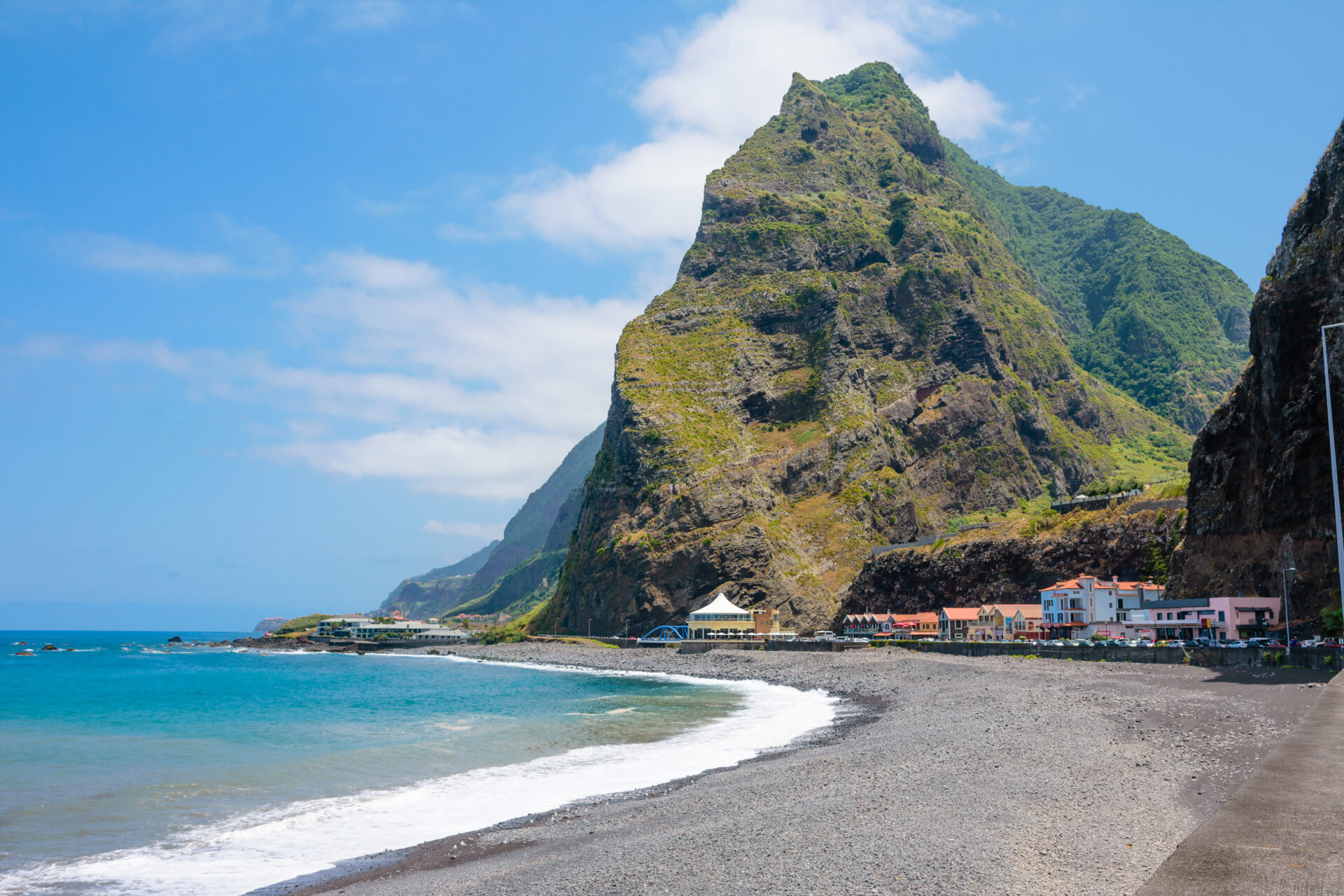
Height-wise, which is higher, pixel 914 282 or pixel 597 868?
pixel 914 282

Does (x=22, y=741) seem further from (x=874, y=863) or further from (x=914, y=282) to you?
(x=914, y=282)

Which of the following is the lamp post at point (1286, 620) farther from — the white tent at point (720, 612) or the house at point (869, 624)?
the white tent at point (720, 612)

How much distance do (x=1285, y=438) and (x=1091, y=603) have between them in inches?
984

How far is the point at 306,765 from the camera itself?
97.2 feet

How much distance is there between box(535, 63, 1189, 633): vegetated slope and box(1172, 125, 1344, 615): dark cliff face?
179 ft

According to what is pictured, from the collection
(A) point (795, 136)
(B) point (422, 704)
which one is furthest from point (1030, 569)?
(A) point (795, 136)

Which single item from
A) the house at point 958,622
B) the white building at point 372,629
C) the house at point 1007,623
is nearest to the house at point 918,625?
the house at point 958,622

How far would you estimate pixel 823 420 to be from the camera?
123562 millimetres

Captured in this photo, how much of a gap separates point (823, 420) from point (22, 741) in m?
101

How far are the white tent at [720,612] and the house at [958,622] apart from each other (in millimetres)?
24769

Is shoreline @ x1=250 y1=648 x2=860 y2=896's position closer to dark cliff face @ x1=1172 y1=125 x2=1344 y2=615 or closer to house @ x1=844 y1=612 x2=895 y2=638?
dark cliff face @ x1=1172 y1=125 x2=1344 y2=615

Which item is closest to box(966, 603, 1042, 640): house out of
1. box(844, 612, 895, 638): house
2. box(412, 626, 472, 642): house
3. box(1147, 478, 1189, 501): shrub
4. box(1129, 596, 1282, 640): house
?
box(844, 612, 895, 638): house

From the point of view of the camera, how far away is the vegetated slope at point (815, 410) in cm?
10956

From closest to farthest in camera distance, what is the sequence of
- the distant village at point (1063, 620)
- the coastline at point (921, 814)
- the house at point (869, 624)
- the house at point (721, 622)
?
the coastline at point (921, 814) < the distant village at point (1063, 620) < the house at point (869, 624) < the house at point (721, 622)
